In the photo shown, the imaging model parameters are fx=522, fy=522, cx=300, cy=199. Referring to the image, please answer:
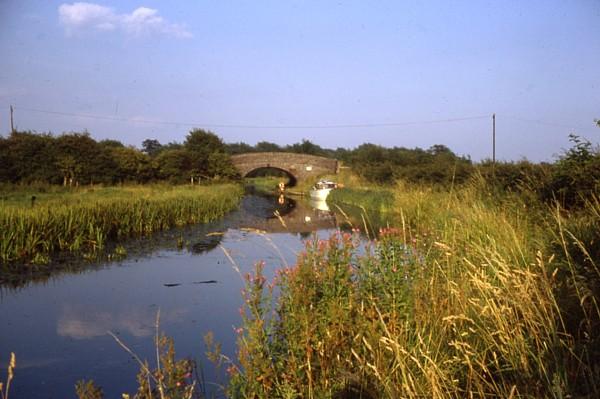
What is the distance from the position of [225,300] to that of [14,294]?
11.0ft

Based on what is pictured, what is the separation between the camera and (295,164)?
5409 cm

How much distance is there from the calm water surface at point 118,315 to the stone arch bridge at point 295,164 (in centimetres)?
4037

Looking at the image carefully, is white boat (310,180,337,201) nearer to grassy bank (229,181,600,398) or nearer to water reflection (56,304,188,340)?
water reflection (56,304,188,340)

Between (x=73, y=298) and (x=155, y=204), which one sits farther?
(x=155, y=204)

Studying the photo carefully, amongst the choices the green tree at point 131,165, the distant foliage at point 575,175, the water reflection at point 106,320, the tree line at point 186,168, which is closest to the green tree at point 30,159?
the tree line at point 186,168

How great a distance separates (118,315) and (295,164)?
155ft

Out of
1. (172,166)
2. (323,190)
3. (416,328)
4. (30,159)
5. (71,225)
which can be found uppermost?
(30,159)

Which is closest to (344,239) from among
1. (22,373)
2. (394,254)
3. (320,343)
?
(394,254)

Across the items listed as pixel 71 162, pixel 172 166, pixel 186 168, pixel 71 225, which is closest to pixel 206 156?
pixel 186 168

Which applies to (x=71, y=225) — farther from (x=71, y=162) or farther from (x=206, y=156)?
(x=206, y=156)

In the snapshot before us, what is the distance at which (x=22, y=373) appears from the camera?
5.18 metres

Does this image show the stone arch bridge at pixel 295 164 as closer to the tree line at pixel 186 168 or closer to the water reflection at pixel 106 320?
the tree line at pixel 186 168

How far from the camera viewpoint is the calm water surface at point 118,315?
5.14m

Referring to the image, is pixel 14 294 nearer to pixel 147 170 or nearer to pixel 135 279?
pixel 135 279
